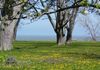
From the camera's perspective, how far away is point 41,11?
599 inches

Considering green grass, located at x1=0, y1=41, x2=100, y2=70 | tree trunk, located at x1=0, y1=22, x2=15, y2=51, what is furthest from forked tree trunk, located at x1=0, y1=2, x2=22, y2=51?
green grass, located at x1=0, y1=41, x2=100, y2=70

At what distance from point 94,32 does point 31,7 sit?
98.1 m

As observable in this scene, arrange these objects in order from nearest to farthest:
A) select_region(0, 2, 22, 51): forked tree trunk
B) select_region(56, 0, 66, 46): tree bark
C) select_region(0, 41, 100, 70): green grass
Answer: select_region(0, 41, 100, 70): green grass
select_region(0, 2, 22, 51): forked tree trunk
select_region(56, 0, 66, 46): tree bark

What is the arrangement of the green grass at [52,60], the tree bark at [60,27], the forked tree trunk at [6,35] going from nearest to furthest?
the green grass at [52,60], the forked tree trunk at [6,35], the tree bark at [60,27]

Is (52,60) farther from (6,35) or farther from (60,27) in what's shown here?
(60,27)

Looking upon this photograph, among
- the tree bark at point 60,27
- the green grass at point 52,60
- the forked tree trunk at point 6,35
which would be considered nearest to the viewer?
the green grass at point 52,60

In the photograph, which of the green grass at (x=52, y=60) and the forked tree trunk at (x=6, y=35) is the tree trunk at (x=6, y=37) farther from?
the green grass at (x=52, y=60)

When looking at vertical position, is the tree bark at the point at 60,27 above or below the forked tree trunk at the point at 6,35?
below

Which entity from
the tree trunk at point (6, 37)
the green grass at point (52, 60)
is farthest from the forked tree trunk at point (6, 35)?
the green grass at point (52, 60)

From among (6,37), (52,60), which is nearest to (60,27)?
(6,37)

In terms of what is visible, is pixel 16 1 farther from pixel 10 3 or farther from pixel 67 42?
pixel 67 42

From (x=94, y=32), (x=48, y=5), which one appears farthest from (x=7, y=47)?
(x=94, y=32)

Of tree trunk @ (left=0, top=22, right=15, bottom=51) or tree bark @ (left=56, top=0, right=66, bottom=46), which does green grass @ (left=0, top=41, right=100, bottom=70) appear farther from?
tree bark @ (left=56, top=0, right=66, bottom=46)

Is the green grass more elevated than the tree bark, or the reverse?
the green grass
